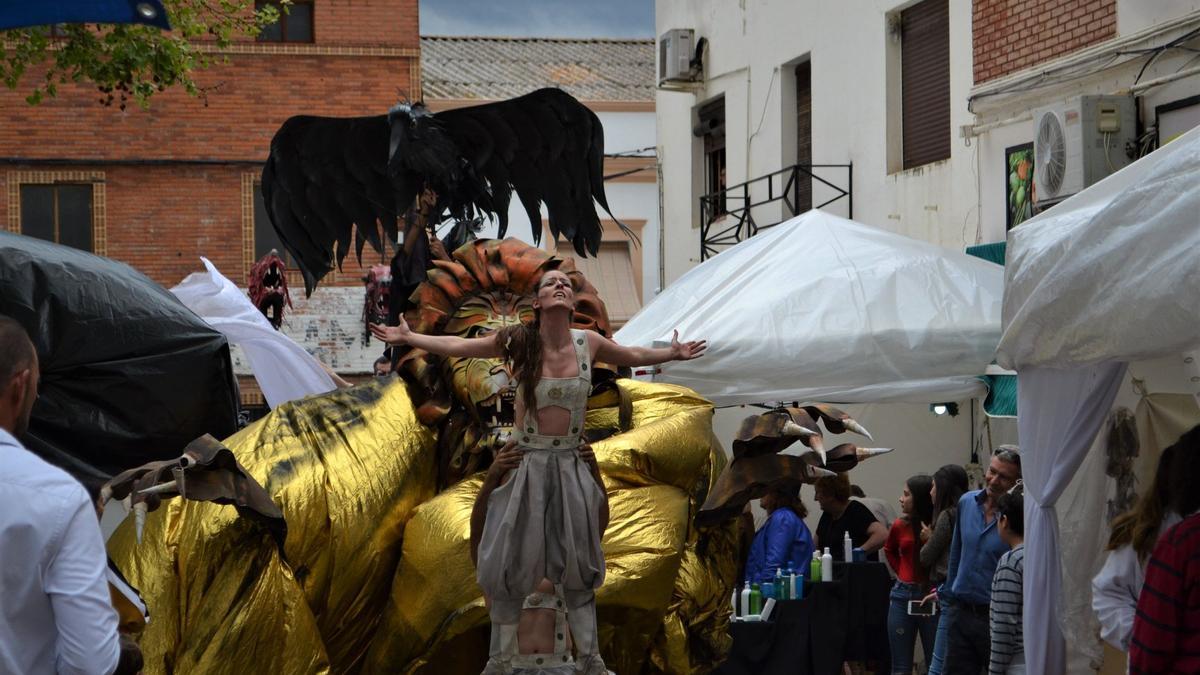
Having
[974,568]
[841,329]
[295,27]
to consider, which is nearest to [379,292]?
[841,329]

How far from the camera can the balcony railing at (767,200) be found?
57.3 feet

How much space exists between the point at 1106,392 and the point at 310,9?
61.4ft

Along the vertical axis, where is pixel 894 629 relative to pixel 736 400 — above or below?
below

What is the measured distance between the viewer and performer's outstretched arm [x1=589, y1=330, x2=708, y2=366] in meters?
6.40

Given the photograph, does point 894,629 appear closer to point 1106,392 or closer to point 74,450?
point 1106,392

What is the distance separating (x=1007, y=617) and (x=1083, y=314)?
181 centimetres

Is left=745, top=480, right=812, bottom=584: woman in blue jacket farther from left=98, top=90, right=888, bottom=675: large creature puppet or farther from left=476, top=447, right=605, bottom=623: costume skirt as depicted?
left=476, top=447, right=605, bottom=623: costume skirt

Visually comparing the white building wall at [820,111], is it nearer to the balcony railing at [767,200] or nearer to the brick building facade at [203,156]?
the balcony railing at [767,200]

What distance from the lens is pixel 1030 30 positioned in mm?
13188

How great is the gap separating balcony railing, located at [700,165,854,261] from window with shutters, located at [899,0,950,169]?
1076mm

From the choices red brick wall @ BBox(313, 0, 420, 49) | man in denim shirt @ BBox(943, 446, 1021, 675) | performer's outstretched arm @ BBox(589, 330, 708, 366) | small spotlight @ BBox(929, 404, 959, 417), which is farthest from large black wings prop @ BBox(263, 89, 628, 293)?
red brick wall @ BBox(313, 0, 420, 49)

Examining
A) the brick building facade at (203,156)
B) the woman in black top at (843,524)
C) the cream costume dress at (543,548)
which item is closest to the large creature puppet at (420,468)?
the cream costume dress at (543,548)

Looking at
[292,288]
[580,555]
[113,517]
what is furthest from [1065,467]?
[292,288]

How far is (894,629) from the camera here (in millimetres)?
9570
